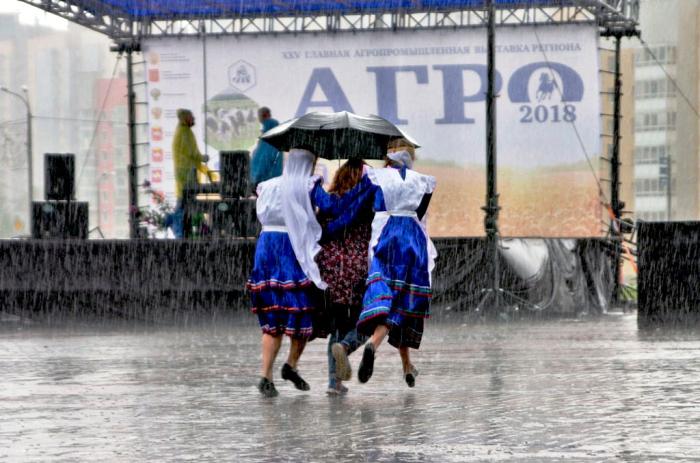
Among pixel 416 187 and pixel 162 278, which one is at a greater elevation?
pixel 416 187

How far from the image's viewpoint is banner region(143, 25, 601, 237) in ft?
101

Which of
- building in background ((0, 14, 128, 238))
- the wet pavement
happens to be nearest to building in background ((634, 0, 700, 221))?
building in background ((0, 14, 128, 238))

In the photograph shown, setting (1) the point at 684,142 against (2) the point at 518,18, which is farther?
(1) the point at 684,142

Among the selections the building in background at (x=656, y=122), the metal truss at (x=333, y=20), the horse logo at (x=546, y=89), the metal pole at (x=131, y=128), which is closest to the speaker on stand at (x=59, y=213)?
the metal truss at (x=333, y=20)

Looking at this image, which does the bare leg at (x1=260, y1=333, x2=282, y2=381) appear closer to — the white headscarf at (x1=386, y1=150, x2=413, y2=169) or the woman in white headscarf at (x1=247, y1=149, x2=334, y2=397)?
the woman in white headscarf at (x1=247, y1=149, x2=334, y2=397)

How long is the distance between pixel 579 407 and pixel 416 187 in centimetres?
237

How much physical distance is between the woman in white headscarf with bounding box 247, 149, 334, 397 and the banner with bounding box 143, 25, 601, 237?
19.7 m

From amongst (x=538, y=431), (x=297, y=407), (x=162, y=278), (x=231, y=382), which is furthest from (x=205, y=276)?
(x=538, y=431)

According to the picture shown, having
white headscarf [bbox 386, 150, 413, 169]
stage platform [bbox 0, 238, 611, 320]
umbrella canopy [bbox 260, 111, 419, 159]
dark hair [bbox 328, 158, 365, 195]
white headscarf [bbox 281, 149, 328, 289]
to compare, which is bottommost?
stage platform [bbox 0, 238, 611, 320]

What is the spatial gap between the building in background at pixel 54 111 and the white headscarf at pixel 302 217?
1536 inches

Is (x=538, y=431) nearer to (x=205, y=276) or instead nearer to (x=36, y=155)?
(x=205, y=276)

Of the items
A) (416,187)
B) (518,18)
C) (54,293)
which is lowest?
(54,293)

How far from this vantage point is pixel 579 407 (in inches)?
389

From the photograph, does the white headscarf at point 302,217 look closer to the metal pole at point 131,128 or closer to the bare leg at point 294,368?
the bare leg at point 294,368
